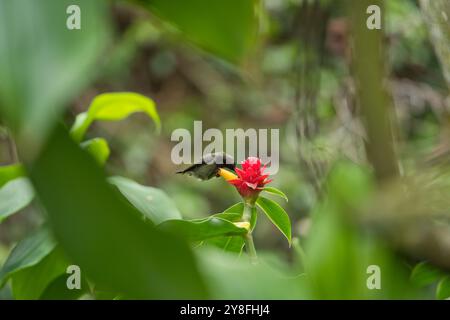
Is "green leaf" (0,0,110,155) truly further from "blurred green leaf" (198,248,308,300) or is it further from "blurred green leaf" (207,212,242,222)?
"blurred green leaf" (207,212,242,222)

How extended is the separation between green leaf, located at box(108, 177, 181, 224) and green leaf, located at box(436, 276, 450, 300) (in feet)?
0.93

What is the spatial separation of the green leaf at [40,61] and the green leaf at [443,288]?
501 millimetres

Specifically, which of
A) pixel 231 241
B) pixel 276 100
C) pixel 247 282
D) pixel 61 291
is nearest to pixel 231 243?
pixel 231 241

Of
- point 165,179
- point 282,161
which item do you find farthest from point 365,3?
point 165,179

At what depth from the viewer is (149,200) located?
73 cm

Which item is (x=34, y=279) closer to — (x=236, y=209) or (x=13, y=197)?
(x=13, y=197)

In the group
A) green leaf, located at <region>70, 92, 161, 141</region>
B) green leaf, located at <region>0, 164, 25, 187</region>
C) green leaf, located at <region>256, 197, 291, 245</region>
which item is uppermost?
green leaf, located at <region>70, 92, 161, 141</region>

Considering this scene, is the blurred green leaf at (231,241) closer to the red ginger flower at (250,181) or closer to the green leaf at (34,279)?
the red ginger flower at (250,181)

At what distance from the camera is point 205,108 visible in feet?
8.50

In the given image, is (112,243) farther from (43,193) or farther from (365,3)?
(365,3)

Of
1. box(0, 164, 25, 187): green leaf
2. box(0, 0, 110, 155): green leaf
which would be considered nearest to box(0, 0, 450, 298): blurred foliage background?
box(0, 164, 25, 187): green leaf

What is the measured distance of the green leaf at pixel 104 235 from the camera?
0.52 ft

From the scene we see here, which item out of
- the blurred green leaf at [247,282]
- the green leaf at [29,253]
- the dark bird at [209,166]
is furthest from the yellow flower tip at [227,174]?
the blurred green leaf at [247,282]

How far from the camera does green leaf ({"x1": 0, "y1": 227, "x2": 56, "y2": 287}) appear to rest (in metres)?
0.67
